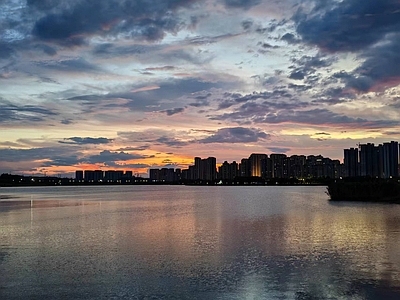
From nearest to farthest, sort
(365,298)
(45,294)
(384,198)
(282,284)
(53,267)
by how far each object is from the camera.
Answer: (365,298) → (45,294) → (282,284) → (53,267) → (384,198)

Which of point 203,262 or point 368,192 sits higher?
point 368,192

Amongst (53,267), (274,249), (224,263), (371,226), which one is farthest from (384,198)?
(53,267)

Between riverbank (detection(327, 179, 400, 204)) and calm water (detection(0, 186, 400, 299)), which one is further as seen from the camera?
riverbank (detection(327, 179, 400, 204))

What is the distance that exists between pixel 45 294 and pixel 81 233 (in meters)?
15.5

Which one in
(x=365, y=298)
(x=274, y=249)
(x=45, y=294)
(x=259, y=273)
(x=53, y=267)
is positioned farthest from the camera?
(x=274, y=249)

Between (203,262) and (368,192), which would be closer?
(203,262)

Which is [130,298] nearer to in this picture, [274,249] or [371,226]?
[274,249]

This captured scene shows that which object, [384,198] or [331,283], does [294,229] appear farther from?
[384,198]

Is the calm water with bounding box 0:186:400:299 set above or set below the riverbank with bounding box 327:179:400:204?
below

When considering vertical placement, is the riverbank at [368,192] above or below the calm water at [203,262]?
above

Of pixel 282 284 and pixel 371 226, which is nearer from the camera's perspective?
pixel 282 284

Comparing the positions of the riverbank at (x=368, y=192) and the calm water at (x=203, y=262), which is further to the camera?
the riverbank at (x=368, y=192)

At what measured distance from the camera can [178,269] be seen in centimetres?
1708

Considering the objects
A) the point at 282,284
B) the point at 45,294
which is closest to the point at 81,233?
the point at 45,294
